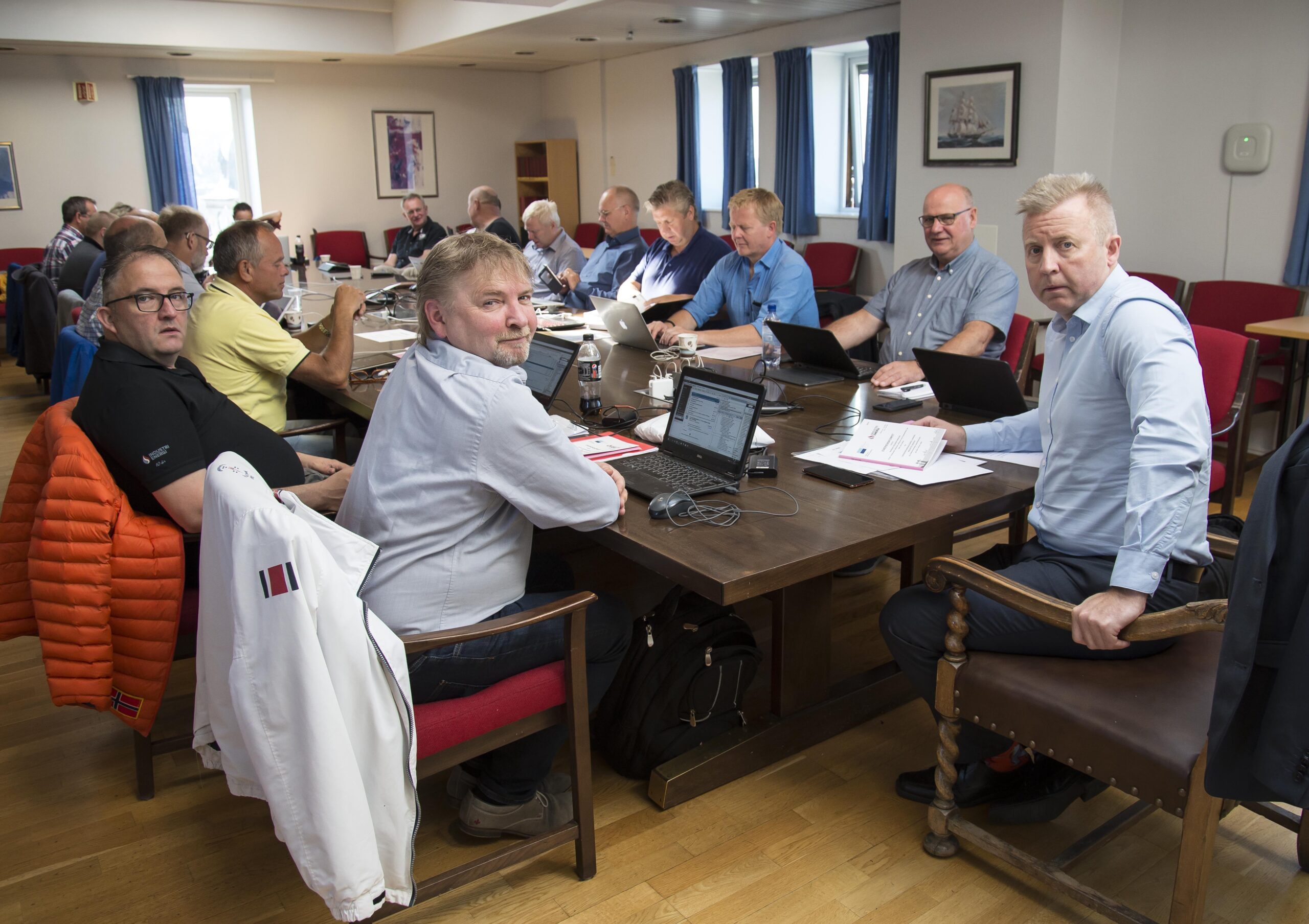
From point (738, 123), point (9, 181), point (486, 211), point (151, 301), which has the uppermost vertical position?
point (738, 123)

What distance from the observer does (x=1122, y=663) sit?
179cm

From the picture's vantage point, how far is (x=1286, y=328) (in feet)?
13.9

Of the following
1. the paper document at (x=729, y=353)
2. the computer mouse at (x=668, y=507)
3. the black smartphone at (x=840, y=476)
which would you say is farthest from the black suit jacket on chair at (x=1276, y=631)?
the paper document at (x=729, y=353)

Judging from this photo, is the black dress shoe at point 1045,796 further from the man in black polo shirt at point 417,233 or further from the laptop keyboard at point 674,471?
the man in black polo shirt at point 417,233

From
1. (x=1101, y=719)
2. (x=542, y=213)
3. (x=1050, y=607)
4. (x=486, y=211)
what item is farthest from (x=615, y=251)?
(x=1101, y=719)

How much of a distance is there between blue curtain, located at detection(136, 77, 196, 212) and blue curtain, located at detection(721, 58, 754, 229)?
5.30 m

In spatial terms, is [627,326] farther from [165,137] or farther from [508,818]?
[165,137]

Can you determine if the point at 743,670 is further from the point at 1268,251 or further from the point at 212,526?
the point at 1268,251

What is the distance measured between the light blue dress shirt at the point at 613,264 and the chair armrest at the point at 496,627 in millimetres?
3854

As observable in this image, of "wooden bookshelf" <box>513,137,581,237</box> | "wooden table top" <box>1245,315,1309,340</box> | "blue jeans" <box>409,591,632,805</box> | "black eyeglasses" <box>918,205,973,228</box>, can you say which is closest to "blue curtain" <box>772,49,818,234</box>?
"wooden bookshelf" <box>513,137,581,237</box>

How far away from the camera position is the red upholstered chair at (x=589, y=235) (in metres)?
10.2

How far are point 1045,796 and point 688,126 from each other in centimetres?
774

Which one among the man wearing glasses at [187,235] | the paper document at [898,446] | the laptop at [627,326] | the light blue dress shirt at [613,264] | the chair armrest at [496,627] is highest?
the man wearing glasses at [187,235]

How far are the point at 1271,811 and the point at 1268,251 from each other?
3.94 meters
